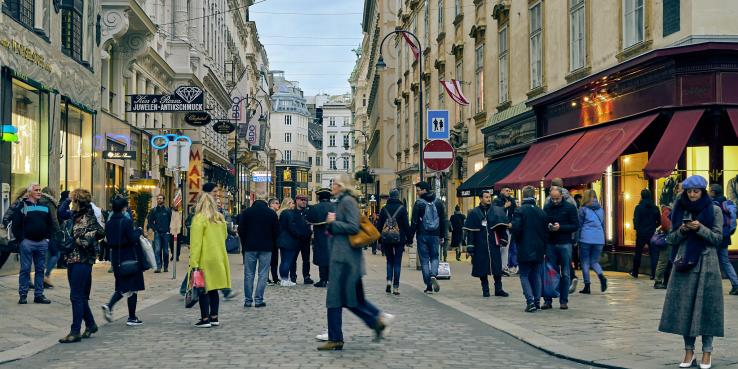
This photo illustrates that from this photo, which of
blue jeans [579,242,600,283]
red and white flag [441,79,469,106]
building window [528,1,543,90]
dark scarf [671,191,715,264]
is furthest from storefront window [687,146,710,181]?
red and white flag [441,79,469,106]

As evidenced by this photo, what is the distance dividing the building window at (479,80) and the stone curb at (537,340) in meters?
19.5

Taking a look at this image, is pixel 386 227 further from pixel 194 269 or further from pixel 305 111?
pixel 305 111

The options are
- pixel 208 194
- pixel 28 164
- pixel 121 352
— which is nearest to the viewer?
pixel 121 352

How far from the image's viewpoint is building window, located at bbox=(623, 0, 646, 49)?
62.0 feet

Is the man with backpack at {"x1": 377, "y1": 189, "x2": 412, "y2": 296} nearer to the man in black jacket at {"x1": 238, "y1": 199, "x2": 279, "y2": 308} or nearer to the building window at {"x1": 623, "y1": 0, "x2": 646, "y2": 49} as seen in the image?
the man in black jacket at {"x1": 238, "y1": 199, "x2": 279, "y2": 308}

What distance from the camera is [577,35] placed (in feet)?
74.3

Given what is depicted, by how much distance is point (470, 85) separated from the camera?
34188 millimetres

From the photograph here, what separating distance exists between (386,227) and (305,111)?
513 feet

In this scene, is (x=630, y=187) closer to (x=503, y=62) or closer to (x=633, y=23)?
(x=633, y=23)

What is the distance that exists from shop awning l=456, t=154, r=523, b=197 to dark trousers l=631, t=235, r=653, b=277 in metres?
8.74

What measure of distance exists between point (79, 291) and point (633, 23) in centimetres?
1308

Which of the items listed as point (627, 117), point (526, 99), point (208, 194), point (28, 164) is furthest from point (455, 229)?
point (208, 194)

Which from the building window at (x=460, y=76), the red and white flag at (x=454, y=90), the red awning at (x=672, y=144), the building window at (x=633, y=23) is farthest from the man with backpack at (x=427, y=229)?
the building window at (x=460, y=76)

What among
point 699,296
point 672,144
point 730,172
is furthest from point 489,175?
point 699,296
